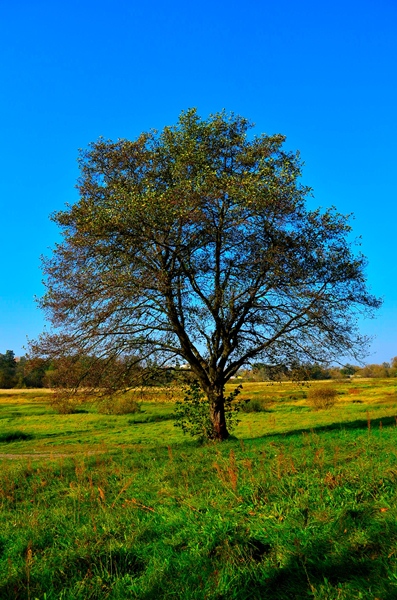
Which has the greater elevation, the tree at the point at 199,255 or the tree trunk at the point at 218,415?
the tree at the point at 199,255

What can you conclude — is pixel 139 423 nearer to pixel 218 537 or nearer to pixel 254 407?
pixel 254 407

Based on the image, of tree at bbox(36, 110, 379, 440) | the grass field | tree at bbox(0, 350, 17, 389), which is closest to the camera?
the grass field

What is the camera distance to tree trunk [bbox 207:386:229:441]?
22422 mm

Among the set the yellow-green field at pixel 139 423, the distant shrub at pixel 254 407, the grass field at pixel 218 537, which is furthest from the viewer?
the distant shrub at pixel 254 407

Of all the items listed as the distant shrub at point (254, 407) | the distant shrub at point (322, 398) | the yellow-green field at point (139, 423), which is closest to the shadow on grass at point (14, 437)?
the yellow-green field at point (139, 423)

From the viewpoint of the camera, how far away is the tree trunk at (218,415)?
22.4 metres

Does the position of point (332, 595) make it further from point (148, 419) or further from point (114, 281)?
point (148, 419)

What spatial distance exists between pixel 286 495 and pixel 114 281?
43.7 feet

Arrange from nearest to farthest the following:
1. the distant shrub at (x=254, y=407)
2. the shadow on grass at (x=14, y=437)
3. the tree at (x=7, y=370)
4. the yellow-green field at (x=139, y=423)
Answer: the yellow-green field at (x=139, y=423) → the shadow on grass at (x=14, y=437) → the distant shrub at (x=254, y=407) → the tree at (x=7, y=370)

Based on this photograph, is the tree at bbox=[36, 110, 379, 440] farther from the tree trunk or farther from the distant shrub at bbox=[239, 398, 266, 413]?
the distant shrub at bbox=[239, 398, 266, 413]

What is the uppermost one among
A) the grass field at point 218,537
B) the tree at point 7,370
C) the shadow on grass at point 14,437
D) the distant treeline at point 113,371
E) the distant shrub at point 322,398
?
the tree at point 7,370

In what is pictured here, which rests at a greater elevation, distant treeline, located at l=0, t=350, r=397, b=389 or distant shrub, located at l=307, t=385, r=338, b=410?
distant treeline, located at l=0, t=350, r=397, b=389

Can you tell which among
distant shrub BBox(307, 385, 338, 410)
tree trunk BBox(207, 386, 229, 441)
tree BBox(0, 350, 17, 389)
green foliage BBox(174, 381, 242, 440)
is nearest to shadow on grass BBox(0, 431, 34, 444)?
green foliage BBox(174, 381, 242, 440)

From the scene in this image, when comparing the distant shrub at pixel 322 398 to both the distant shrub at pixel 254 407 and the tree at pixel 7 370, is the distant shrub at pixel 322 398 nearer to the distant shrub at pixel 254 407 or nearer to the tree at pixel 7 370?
the distant shrub at pixel 254 407
